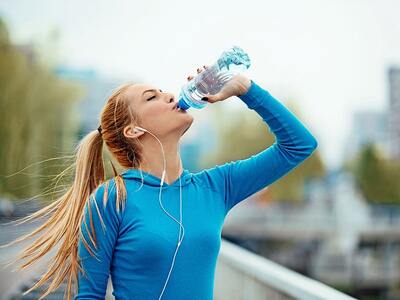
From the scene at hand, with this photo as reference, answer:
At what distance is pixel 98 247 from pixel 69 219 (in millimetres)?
A: 179

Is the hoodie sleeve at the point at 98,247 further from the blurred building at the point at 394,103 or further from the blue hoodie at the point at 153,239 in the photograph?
the blurred building at the point at 394,103

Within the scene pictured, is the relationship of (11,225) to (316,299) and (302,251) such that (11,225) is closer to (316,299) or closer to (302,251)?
(316,299)

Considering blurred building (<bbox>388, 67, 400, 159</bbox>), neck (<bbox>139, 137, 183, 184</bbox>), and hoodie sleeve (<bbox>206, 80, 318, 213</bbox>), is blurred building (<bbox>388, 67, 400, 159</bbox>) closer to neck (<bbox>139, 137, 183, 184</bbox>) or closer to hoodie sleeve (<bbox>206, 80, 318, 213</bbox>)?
hoodie sleeve (<bbox>206, 80, 318, 213</bbox>)

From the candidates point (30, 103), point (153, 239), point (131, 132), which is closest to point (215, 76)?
point (131, 132)

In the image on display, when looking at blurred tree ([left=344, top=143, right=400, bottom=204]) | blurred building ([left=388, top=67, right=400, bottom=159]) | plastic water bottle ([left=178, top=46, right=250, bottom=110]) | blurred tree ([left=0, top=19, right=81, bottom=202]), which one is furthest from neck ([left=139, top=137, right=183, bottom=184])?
blurred building ([left=388, top=67, right=400, bottom=159])

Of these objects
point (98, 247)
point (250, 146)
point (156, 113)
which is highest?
point (156, 113)

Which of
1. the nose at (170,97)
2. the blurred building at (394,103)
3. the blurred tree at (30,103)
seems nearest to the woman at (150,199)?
the nose at (170,97)

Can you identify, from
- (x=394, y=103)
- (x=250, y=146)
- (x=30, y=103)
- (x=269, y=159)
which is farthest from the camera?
(x=394, y=103)

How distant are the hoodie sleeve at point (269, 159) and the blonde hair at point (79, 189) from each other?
0.24 meters

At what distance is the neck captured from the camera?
69.5 inches

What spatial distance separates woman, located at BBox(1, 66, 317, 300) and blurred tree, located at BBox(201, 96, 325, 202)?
101ft

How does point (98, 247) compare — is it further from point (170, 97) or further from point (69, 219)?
point (170, 97)

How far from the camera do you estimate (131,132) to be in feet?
5.90

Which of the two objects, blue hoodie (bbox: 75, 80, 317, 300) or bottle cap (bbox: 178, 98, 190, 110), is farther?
bottle cap (bbox: 178, 98, 190, 110)
